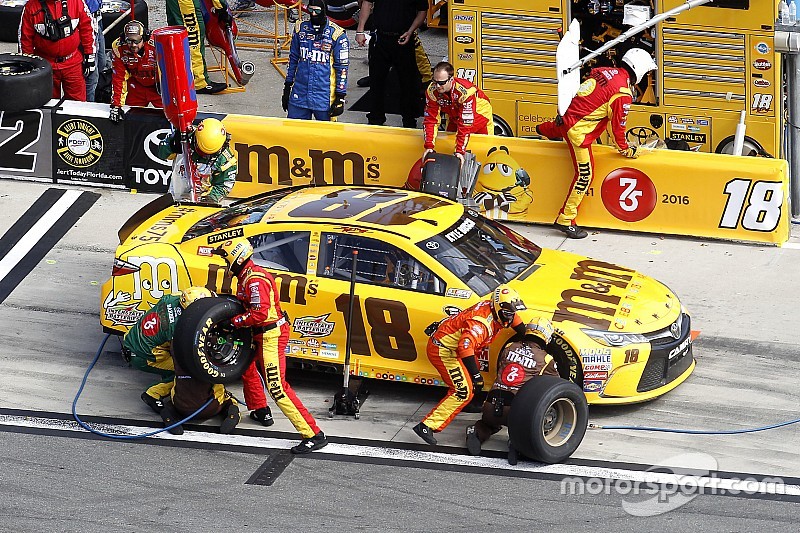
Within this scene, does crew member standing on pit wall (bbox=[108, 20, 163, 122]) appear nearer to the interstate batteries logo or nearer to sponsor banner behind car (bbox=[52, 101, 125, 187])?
sponsor banner behind car (bbox=[52, 101, 125, 187])

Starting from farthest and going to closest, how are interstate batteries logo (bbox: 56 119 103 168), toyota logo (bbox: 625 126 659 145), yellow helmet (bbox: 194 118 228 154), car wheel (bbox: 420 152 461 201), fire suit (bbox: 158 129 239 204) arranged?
toyota logo (bbox: 625 126 659 145) < interstate batteries logo (bbox: 56 119 103 168) < car wheel (bbox: 420 152 461 201) < fire suit (bbox: 158 129 239 204) < yellow helmet (bbox: 194 118 228 154)

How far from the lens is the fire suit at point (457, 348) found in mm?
9930

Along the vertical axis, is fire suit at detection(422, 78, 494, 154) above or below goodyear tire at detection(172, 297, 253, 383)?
above

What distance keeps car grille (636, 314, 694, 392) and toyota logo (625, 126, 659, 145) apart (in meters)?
5.27

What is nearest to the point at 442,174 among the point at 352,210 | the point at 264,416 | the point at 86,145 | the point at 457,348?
the point at 352,210

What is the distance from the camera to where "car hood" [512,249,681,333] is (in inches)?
415

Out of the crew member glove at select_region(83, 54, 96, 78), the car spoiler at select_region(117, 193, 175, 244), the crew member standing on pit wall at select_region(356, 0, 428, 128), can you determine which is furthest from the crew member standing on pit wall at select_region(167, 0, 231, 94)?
the car spoiler at select_region(117, 193, 175, 244)

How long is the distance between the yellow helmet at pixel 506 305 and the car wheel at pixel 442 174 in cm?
449

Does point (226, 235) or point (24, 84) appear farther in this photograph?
point (24, 84)

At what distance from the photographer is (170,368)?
10.7m

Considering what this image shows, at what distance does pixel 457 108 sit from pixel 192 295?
16.1ft

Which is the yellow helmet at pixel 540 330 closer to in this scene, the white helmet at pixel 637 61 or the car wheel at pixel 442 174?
the car wheel at pixel 442 174

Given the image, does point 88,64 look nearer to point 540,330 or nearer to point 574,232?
point 574,232

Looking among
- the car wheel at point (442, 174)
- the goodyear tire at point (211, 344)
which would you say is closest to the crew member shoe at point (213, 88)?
the car wheel at point (442, 174)
